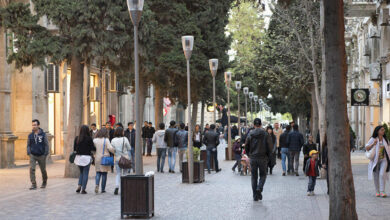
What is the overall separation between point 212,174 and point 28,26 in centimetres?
780

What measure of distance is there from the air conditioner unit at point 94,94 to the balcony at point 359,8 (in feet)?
46.4

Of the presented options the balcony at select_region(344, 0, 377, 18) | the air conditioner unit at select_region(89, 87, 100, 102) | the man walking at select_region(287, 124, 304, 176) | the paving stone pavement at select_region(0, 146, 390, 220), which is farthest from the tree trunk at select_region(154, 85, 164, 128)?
the paving stone pavement at select_region(0, 146, 390, 220)

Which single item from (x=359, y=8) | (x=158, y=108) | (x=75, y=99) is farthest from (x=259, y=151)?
(x=158, y=108)

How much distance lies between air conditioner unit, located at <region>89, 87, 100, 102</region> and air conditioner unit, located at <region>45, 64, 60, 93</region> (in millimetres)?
6770

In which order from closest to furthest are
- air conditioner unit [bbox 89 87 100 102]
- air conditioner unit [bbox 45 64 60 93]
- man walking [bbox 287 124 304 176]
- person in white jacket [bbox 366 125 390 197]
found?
person in white jacket [bbox 366 125 390 197] < man walking [bbox 287 124 304 176] < air conditioner unit [bbox 45 64 60 93] < air conditioner unit [bbox 89 87 100 102]

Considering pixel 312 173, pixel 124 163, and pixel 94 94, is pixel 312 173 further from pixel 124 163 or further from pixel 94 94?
pixel 94 94

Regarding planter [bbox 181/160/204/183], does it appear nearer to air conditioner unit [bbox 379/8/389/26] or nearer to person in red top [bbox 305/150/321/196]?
person in red top [bbox 305/150/321/196]

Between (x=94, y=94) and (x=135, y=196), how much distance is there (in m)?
27.7

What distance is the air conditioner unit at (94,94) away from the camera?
129ft

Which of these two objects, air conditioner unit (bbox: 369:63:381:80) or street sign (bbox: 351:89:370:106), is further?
air conditioner unit (bbox: 369:63:381:80)

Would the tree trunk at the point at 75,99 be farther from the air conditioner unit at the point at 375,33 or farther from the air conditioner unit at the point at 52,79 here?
the air conditioner unit at the point at 375,33

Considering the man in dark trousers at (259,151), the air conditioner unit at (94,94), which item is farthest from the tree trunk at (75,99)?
the air conditioner unit at (94,94)

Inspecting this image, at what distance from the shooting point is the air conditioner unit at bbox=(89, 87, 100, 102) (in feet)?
129

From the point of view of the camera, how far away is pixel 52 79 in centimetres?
3197
